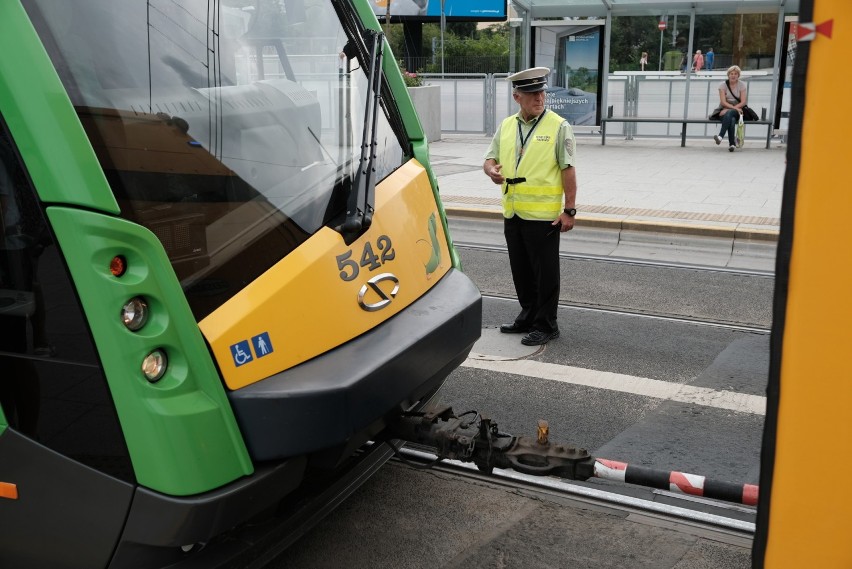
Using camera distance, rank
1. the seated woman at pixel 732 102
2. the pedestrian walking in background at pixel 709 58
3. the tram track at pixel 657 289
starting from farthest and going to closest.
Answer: the pedestrian walking in background at pixel 709 58 → the seated woman at pixel 732 102 → the tram track at pixel 657 289

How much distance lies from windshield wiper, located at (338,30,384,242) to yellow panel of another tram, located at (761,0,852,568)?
1704mm

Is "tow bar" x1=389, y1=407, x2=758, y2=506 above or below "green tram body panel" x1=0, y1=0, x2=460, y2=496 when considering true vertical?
below

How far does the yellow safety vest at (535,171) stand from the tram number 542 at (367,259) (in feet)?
8.24

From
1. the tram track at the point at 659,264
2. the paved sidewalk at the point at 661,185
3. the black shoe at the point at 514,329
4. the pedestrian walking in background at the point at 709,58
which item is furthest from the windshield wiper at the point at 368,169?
the pedestrian walking in background at the point at 709,58

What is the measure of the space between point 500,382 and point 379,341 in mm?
2355

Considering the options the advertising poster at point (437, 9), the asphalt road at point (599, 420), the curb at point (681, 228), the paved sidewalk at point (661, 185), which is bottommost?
the asphalt road at point (599, 420)

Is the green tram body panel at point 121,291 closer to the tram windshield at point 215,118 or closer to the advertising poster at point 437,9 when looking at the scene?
the tram windshield at point 215,118

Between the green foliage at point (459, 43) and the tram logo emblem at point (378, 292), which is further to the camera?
the green foliage at point (459, 43)

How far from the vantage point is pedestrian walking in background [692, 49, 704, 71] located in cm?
1573

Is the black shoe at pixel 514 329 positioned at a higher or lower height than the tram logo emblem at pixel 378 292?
lower

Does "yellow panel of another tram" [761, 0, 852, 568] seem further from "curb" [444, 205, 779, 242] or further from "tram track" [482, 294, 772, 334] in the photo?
"curb" [444, 205, 779, 242]

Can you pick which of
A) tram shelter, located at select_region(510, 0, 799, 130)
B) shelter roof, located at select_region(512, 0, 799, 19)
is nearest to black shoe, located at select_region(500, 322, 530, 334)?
tram shelter, located at select_region(510, 0, 799, 130)

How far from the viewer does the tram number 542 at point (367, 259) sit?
296 centimetres

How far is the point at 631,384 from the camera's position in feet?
17.0
